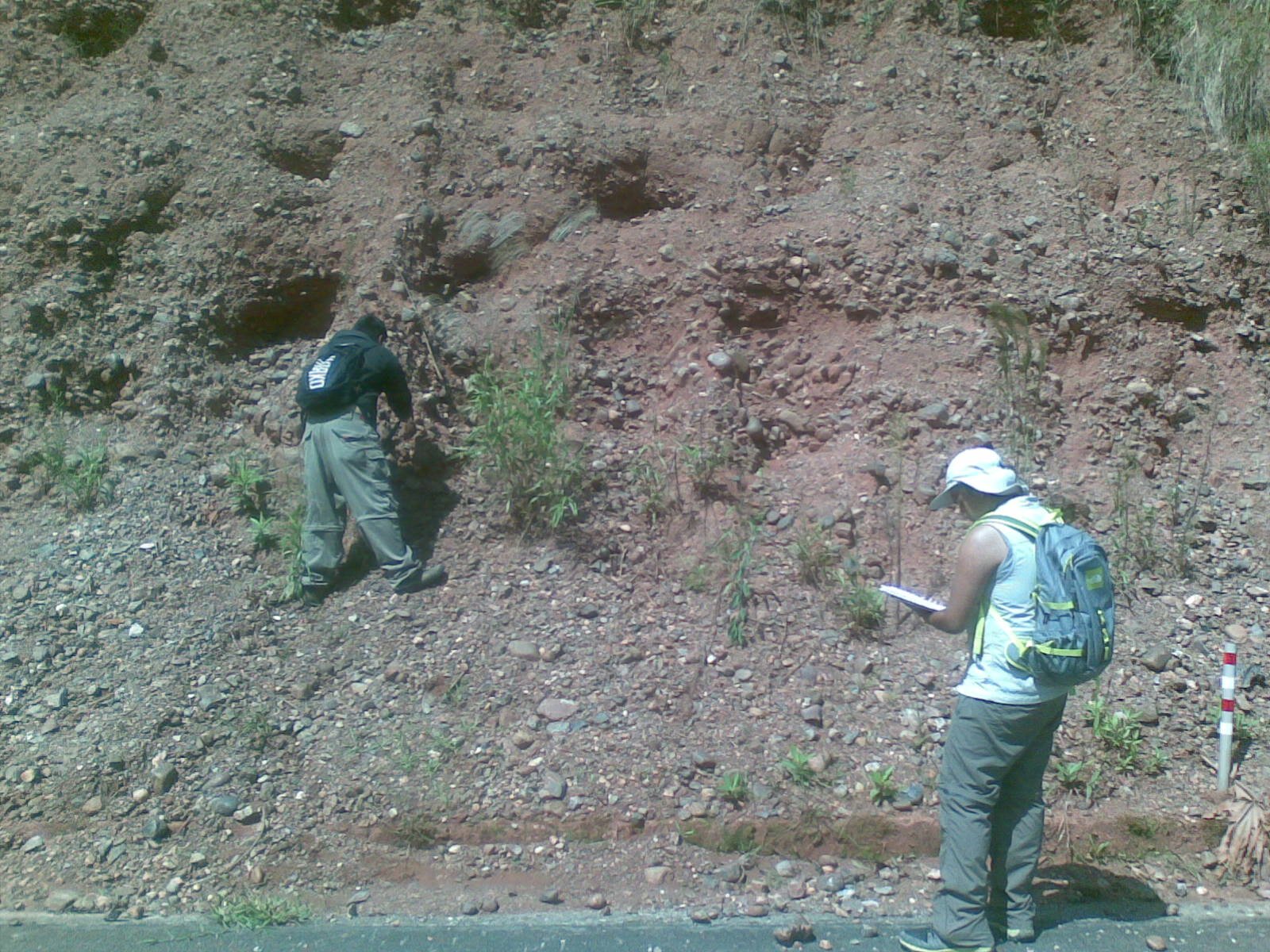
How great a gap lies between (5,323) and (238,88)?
221 cm

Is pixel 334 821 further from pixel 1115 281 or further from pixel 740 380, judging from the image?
pixel 1115 281

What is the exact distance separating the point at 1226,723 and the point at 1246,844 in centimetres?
45

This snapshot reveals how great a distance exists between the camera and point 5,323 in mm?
6375

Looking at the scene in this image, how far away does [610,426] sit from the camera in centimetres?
596

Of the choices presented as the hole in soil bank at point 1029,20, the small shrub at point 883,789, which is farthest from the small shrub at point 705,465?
the hole in soil bank at point 1029,20

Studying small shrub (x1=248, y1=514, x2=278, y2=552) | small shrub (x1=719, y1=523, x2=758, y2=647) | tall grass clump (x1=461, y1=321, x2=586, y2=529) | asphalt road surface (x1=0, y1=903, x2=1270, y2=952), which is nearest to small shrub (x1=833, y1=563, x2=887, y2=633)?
small shrub (x1=719, y1=523, x2=758, y2=647)

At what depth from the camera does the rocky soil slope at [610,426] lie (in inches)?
167

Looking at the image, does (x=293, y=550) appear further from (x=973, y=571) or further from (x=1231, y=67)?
(x=1231, y=67)

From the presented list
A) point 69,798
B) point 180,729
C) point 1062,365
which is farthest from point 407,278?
point 1062,365

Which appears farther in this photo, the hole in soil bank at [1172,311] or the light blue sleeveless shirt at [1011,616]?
the hole in soil bank at [1172,311]

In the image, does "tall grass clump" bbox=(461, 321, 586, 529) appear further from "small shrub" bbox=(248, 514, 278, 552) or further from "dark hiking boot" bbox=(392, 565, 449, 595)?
"small shrub" bbox=(248, 514, 278, 552)

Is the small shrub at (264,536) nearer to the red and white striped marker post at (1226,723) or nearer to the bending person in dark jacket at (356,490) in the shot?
the bending person in dark jacket at (356,490)

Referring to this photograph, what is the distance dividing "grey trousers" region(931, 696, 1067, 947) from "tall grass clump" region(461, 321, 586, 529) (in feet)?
8.09

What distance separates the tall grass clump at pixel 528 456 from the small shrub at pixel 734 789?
1619 millimetres
